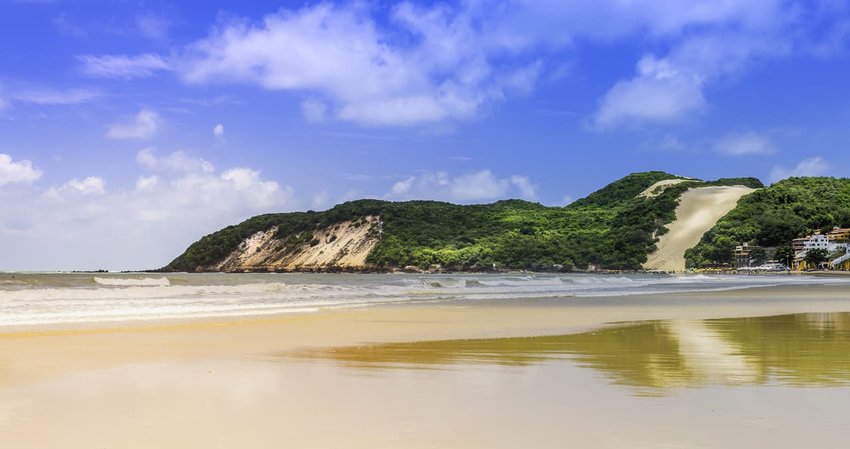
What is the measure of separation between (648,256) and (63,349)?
155559 mm

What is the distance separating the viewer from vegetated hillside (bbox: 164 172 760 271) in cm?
15338

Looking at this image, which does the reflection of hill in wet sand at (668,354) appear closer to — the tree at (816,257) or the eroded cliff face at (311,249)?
the tree at (816,257)

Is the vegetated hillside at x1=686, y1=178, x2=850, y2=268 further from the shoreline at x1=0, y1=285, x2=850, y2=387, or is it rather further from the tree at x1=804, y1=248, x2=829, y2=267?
the shoreline at x1=0, y1=285, x2=850, y2=387

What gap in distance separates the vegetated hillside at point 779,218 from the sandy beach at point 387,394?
128m

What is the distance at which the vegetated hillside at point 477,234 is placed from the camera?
153375mm

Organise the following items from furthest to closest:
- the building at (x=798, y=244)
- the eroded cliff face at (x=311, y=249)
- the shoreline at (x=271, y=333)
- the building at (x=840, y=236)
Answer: the eroded cliff face at (x=311, y=249), the building at (x=798, y=244), the building at (x=840, y=236), the shoreline at (x=271, y=333)

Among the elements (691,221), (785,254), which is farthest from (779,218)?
(691,221)

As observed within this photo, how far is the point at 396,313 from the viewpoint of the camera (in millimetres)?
25453

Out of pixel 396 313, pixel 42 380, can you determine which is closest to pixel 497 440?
pixel 42 380

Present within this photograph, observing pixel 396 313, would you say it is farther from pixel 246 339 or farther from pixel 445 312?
pixel 246 339

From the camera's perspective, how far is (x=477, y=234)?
168750 mm

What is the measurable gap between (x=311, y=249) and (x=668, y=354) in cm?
16912

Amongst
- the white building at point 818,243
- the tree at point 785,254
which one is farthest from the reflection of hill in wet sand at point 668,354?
the tree at point 785,254

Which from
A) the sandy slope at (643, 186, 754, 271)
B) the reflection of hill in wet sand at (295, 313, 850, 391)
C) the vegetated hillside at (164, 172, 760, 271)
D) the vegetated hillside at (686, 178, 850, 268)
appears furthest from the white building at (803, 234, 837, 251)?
the reflection of hill in wet sand at (295, 313, 850, 391)
